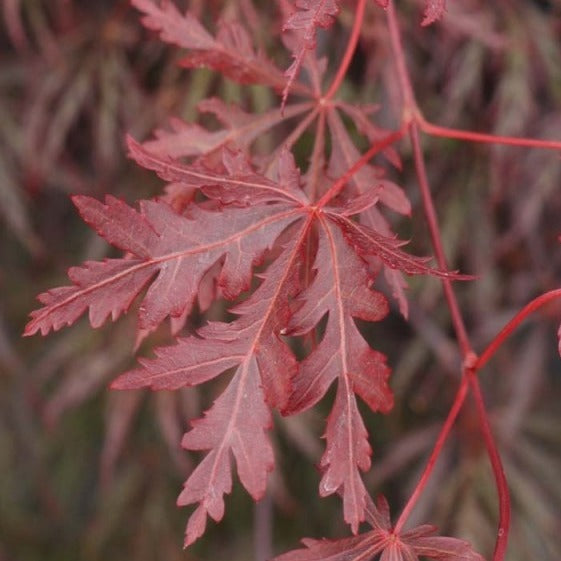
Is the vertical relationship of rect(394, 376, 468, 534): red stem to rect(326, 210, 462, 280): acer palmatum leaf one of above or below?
below

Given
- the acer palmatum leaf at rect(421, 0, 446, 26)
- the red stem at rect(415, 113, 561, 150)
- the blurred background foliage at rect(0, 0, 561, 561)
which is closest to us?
the acer palmatum leaf at rect(421, 0, 446, 26)

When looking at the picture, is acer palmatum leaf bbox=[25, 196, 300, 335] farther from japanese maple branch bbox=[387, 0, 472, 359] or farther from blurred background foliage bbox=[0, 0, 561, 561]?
blurred background foliage bbox=[0, 0, 561, 561]

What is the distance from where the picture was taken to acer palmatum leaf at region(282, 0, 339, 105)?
0.55 metres

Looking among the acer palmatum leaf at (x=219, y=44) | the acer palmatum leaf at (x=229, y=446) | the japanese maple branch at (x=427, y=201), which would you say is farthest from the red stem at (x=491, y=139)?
the acer palmatum leaf at (x=229, y=446)

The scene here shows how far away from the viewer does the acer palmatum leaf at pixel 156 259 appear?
57cm

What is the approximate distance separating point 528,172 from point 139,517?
796 mm

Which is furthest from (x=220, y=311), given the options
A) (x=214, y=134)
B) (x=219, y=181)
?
(x=219, y=181)

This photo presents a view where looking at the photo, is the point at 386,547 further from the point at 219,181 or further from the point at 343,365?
the point at 219,181

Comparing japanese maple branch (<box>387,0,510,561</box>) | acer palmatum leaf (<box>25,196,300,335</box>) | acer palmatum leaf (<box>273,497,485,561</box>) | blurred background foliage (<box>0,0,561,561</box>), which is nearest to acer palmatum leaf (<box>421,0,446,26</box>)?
japanese maple branch (<box>387,0,510,561</box>)

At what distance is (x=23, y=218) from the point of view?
1387 millimetres

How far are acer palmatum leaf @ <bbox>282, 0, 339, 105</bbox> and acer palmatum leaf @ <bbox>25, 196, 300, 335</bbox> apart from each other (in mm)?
102

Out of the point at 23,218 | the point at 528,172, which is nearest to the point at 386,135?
the point at 528,172

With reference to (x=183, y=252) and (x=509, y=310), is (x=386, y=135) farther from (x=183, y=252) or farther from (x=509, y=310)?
(x=509, y=310)

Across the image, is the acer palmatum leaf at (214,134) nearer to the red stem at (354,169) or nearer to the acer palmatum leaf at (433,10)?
the red stem at (354,169)
